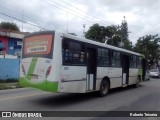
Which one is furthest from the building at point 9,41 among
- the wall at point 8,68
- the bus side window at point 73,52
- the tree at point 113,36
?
the tree at point 113,36

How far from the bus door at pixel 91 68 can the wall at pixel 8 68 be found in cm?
1219

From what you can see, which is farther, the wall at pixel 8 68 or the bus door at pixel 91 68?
the wall at pixel 8 68

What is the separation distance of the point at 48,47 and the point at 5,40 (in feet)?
69.9

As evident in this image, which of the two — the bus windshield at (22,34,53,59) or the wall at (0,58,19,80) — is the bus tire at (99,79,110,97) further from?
the wall at (0,58,19,80)

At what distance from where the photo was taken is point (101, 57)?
13.7 meters

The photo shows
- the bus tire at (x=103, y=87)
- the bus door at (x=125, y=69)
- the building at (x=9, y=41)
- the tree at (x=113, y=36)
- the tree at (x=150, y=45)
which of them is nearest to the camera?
the bus tire at (x=103, y=87)

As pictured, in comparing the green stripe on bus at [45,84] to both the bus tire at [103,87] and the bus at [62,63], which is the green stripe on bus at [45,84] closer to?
the bus at [62,63]

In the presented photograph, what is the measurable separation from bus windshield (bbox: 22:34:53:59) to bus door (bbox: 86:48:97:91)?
256cm

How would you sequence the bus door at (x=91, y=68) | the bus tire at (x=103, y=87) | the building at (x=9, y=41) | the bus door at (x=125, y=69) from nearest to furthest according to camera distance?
1. the bus door at (x=91, y=68)
2. the bus tire at (x=103, y=87)
3. the bus door at (x=125, y=69)
4. the building at (x=9, y=41)

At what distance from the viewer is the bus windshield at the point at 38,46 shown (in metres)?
10.4

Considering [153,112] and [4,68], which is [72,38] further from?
[4,68]

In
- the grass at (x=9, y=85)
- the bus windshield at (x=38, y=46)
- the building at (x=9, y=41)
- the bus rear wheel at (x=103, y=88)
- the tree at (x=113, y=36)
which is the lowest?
the grass at (x=9, y=85)

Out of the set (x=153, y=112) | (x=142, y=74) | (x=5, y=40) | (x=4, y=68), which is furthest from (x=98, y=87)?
(x=5, y=40)

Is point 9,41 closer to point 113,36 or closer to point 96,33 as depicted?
point 96,33
